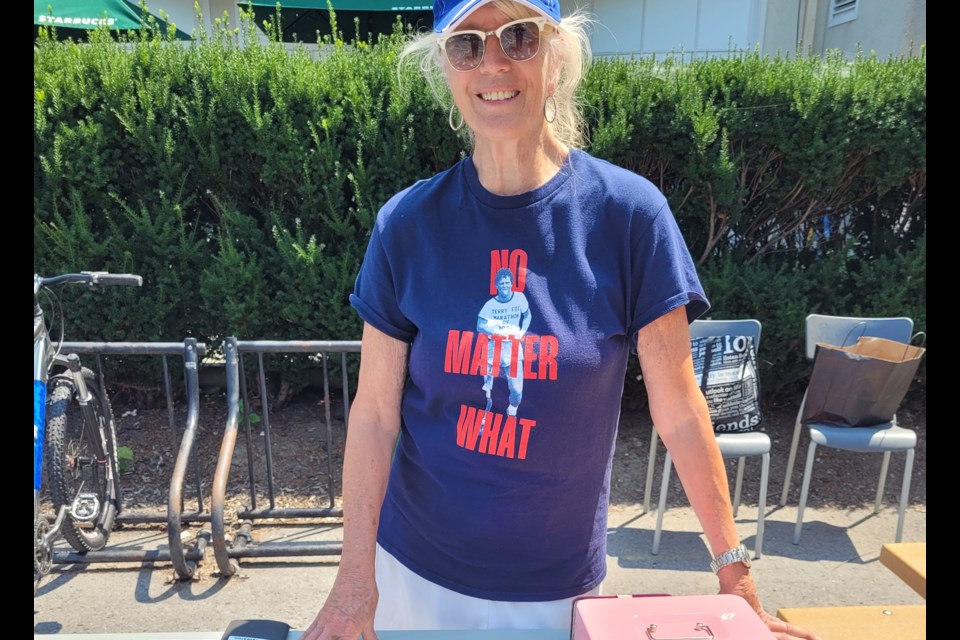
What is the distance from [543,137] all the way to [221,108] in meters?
3.36

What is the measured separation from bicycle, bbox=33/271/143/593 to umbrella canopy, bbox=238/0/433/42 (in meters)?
6.42

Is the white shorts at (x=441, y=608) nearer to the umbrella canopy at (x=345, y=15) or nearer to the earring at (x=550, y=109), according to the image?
the earring at (x=550, y=109)

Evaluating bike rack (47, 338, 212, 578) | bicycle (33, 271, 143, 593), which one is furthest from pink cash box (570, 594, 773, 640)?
bike rack (47, 338, 212, 578)

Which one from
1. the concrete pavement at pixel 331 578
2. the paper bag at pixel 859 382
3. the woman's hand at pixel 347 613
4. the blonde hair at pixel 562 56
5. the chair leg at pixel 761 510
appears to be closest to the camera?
the woman's hand at pixel 347 613

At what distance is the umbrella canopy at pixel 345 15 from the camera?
8680 mm

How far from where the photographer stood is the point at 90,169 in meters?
4.20

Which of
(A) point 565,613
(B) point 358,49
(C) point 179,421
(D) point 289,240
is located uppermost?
(B) point 358,49

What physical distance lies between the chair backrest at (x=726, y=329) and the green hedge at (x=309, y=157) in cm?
58

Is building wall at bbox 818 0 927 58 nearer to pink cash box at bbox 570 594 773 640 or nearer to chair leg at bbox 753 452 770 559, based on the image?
chair leg at bbox 753 452 770 559

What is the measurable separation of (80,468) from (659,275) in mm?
3432


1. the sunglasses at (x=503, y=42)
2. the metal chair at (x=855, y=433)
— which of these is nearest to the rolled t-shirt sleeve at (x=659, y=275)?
the sunglasses at (x=503, y=42)

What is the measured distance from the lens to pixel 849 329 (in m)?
4.12
